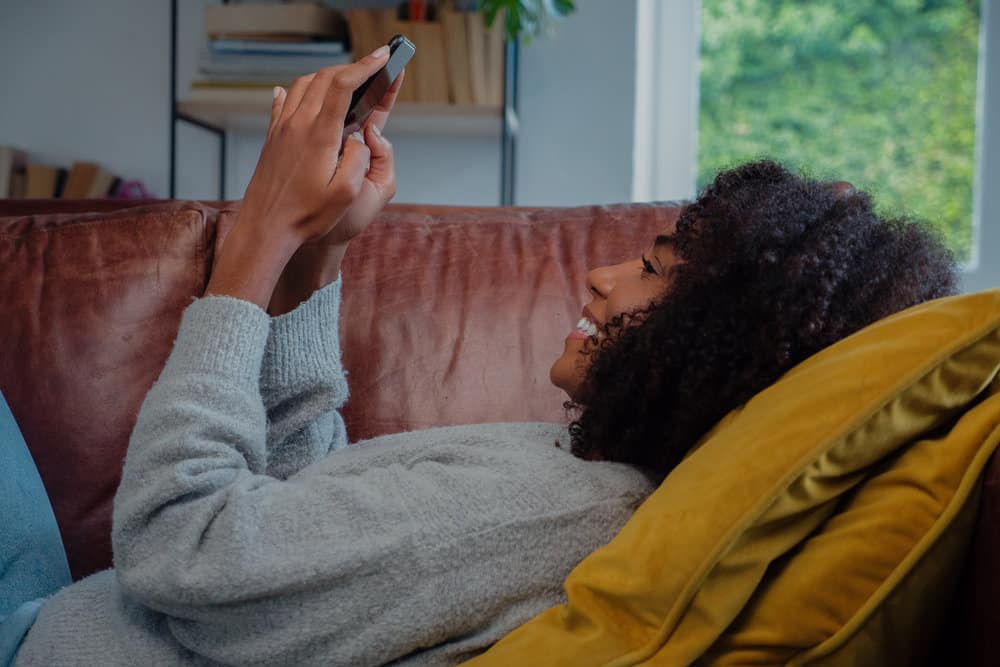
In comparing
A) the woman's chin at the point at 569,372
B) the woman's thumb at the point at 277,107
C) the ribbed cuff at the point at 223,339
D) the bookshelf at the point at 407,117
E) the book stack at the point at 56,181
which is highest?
the bookshelf at the point at 407,117

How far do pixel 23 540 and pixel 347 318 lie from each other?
46 centimetres

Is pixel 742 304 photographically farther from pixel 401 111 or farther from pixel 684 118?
pixel 684 118

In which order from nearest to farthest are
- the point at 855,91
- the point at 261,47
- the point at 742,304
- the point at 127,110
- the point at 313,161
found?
the point at 742,304
the point at 313,161
the point at 261,47
the point at 127,110
the point at 855,91

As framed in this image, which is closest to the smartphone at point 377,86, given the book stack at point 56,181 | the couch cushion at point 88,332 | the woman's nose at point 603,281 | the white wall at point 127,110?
the woman's nose at point 603,281

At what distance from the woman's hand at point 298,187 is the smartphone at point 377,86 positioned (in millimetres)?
30

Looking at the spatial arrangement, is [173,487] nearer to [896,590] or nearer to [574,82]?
[896,590]

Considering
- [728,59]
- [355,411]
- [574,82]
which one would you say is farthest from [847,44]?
[355,411]

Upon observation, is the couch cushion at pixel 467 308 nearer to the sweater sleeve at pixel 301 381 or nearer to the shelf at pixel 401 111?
the sweater sleeve at pixel 301 381

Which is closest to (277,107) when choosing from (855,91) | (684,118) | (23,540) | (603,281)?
(603,281)

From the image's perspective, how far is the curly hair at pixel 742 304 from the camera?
775mm

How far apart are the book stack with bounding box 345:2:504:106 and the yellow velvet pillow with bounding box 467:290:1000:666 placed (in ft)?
5.58

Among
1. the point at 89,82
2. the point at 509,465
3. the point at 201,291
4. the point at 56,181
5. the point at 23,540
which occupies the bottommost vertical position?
the point at 23,540

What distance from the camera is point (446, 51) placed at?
2.29 m

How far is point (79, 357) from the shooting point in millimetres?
1188
